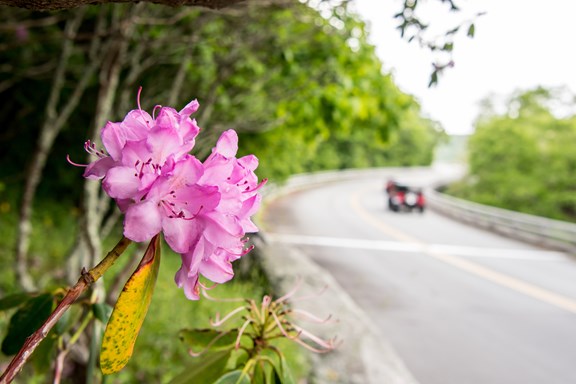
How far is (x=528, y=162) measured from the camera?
24234 millimetres

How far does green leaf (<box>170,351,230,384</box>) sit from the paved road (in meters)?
5.07

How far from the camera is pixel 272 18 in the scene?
4840 millimetres

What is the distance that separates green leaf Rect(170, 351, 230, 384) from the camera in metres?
1.03

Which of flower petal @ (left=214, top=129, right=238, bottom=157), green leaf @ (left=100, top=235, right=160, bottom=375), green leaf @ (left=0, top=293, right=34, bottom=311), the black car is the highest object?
flower petal @ (left=214, top=129, right=238, bottom=157)

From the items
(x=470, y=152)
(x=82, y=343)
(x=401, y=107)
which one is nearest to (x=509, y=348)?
(x=401, y=107)

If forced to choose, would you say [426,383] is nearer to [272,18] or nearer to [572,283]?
[272,18]

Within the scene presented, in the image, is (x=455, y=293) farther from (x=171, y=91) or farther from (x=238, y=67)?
(x=171, y=91)

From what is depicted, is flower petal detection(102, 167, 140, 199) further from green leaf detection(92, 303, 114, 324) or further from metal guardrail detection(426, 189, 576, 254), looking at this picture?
metal guardrail detection(426, 189, 576, 254)

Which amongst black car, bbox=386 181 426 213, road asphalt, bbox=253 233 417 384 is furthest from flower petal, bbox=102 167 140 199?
black car, bbox=386 181 426 213

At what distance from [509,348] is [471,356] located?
684 mm

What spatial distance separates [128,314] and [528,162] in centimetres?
2631

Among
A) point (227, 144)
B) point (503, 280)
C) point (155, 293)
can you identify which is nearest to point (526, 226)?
point (503, 280)

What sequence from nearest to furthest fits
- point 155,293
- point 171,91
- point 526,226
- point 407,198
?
point 171,91
point 155,293
point 526,226
point 407,198

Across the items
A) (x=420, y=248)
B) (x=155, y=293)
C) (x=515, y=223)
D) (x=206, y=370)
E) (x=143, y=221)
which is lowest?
(x=515, y=223)
